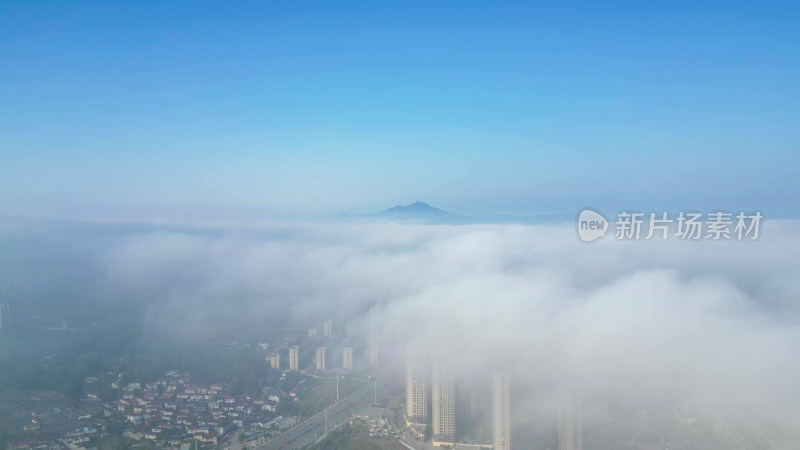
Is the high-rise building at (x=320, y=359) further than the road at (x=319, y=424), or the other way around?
the high-rise building at (x=320, y=359)

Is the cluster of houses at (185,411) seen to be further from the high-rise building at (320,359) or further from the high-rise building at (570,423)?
the high-rise building at (570,423)

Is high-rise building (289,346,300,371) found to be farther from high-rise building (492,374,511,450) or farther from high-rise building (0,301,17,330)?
high-rise building (492,374,511,450)

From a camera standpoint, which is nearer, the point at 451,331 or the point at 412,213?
the point at 451,331

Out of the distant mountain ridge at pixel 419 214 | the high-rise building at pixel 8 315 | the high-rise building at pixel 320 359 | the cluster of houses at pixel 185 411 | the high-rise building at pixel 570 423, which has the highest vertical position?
the distant mountain ridge at pixel 419 214

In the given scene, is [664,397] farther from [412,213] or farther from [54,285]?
[54,285]

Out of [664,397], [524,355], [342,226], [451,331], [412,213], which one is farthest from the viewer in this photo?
[342,226]

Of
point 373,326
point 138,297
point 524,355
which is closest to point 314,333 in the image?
point 373,326

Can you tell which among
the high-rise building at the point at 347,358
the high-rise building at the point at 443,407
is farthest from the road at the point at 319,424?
the high-rise building at the point at 443,407

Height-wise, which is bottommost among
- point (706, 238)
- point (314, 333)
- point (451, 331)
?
point (314, 333)
